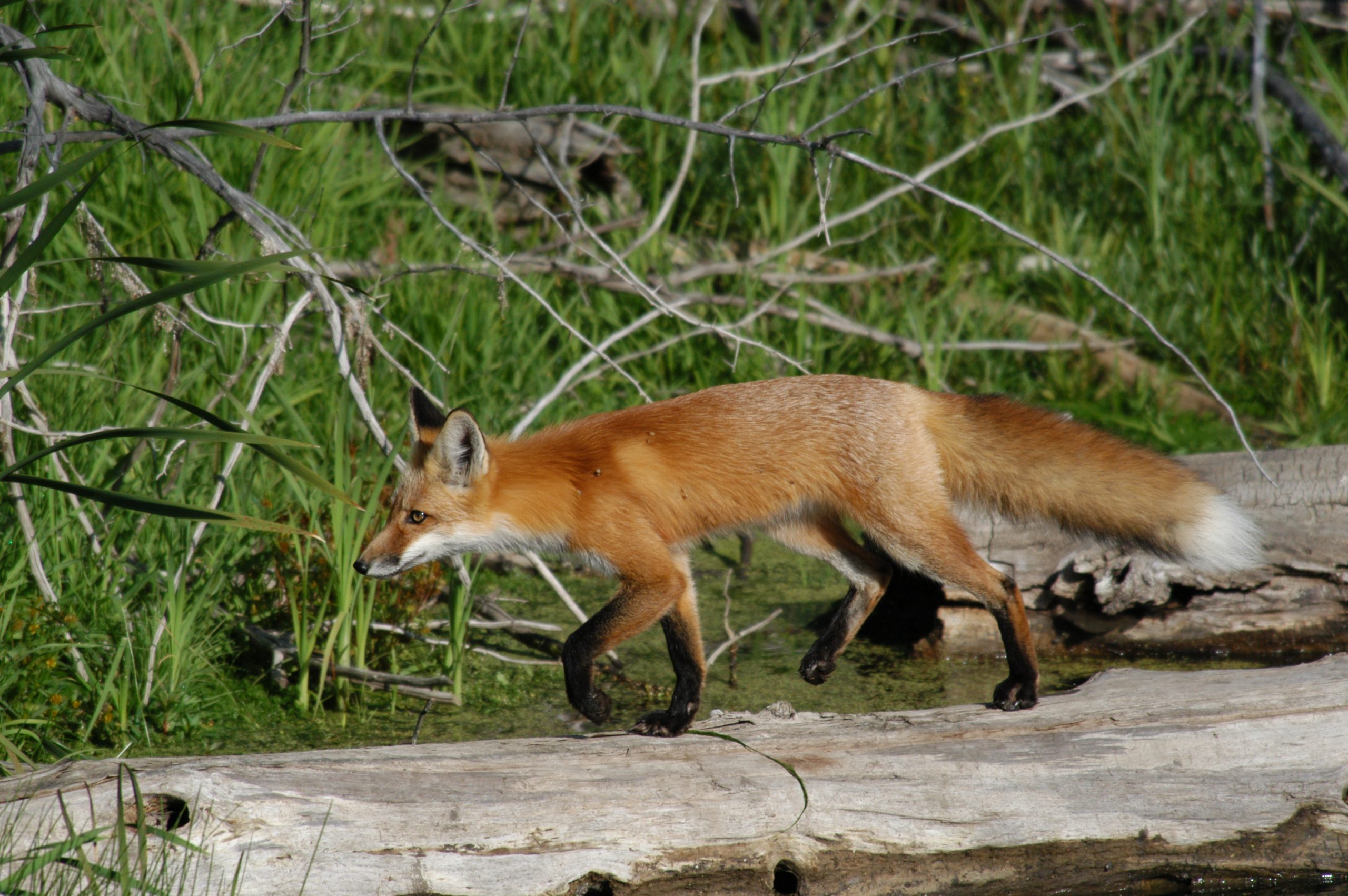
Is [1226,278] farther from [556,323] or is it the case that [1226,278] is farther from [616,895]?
[616,895]

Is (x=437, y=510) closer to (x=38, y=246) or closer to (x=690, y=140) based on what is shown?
(x=38, y=246)

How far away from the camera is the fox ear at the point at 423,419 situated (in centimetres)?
398

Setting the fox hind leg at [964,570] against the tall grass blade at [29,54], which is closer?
the tall grass blade at [29,54]

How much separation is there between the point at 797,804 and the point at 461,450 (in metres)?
1.49

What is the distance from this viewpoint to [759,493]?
157 inches

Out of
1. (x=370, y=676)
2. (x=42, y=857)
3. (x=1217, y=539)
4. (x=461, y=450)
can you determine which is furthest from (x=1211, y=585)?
(x=42, y=857)

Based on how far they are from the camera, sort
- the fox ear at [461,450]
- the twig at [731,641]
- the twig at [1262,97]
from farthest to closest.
A: 1. the twig at [1262,97]
2. the twig at [731,641]
3. the fox ear at [461,450]


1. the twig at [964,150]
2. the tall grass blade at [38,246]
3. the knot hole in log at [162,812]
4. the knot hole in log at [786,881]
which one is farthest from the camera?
the twig at [964,150]

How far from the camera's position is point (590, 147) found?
7207mm

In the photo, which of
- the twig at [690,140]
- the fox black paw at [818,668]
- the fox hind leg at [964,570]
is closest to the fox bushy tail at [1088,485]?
the fox hind leg at [964,570]

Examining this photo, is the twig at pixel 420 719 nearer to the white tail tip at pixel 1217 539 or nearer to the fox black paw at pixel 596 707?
the fox black paw at pixel 596 707

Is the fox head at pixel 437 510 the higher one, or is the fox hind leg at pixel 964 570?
the fox head at pixel 437 510

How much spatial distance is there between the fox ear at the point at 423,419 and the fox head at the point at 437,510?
0.17 ft

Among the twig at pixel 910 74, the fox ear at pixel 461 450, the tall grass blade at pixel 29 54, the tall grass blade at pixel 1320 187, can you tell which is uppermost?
the tall grass blade at pixel 29 54
